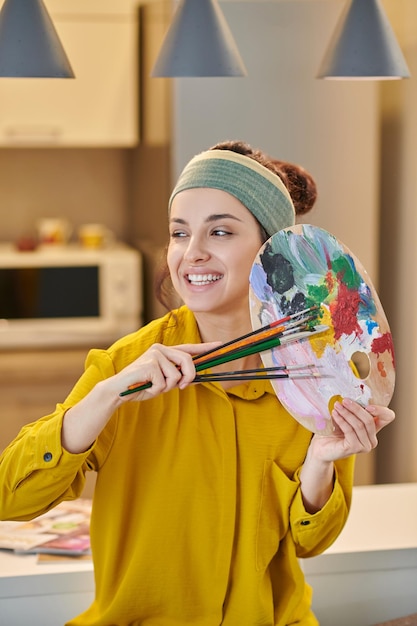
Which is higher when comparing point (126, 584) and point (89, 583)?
point (126, 584)

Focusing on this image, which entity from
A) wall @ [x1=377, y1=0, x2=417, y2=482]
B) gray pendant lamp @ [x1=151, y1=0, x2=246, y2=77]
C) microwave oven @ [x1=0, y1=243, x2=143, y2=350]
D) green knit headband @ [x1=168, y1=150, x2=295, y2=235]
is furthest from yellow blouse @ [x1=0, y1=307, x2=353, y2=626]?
microwave oven @ [x1=0, y1=243, x2=143, y2=350]

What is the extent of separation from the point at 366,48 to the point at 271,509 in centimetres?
78

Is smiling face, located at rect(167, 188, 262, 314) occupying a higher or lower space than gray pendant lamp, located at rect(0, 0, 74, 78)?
lower

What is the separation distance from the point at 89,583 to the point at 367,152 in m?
1.58

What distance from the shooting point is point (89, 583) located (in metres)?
1.62

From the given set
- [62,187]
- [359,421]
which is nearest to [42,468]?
[359,421]

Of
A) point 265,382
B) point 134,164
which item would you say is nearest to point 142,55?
point 134,164

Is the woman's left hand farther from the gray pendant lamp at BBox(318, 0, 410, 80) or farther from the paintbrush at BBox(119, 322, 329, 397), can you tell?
the gray pendant lamp at BBox(318, 0, 410, 80)

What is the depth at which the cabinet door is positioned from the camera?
340cm

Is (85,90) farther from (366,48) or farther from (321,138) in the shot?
(366,48)

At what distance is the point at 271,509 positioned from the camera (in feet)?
4.75

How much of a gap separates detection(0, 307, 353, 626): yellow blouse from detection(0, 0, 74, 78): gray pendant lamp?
432 millimetres

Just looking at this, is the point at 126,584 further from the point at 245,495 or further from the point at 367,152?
the point at 367,152

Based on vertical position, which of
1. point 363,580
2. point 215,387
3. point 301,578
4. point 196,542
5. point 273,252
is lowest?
point 363,580
